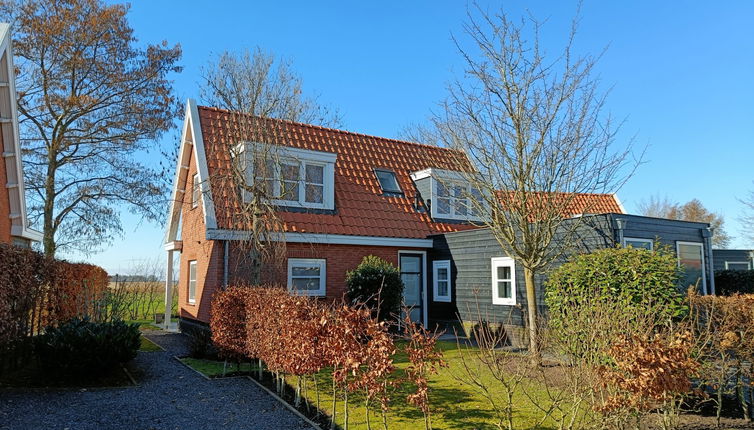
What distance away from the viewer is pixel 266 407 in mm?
7832

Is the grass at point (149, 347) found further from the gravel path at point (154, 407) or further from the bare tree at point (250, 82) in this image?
the bare tree at point (250, 82)

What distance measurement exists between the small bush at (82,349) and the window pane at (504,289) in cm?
980

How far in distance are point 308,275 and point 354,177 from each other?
13.9ft

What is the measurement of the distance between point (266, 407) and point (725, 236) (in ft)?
176

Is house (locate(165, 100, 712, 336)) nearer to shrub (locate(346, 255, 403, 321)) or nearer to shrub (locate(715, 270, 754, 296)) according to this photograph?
shrub (locate(346, 255, 403, 321))

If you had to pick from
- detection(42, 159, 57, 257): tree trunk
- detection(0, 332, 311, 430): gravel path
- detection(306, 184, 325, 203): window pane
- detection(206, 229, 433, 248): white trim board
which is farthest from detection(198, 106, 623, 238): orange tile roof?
detection(42, 159, 57, 257): tree trunk

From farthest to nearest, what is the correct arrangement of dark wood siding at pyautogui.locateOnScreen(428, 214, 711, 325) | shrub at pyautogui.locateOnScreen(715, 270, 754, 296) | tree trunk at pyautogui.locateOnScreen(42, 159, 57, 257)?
tree trunk at pyautogui.locateOnScreen(42, 159, 57, 257) < shrub at pyautogui.locateOnScreen(715, 270, 754, 296) < dark wood siding at pyautogui.locateOnScreen(428, 214, 711, 325)

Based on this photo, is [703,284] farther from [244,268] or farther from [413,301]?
[244,268]

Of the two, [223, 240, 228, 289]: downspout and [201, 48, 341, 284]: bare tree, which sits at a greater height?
[201, 48, 341, 284]: bare tree

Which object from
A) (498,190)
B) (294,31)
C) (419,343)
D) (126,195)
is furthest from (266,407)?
(126,195)

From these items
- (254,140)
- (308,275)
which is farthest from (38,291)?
(308,275)

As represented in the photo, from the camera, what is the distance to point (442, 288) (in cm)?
1702

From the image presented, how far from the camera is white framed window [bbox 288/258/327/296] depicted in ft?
49.1

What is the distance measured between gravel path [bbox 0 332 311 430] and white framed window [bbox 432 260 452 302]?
8678 millimetres
